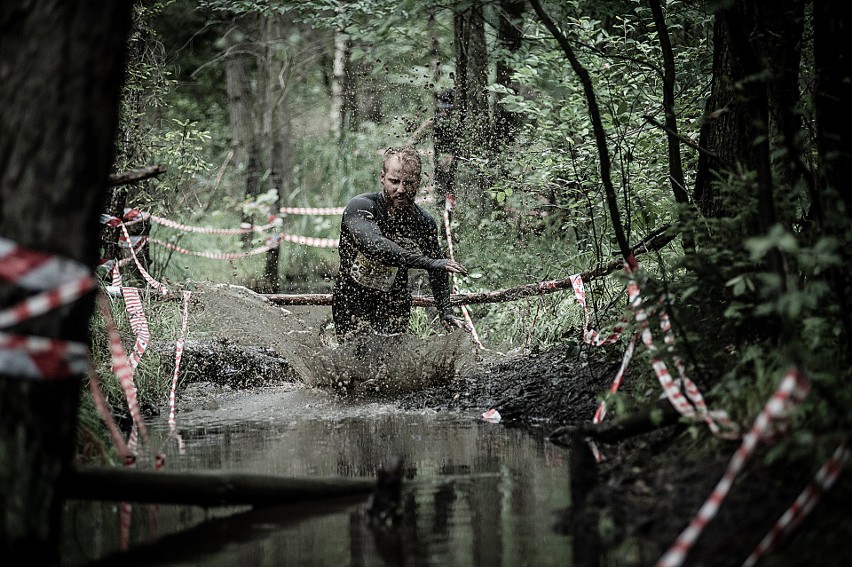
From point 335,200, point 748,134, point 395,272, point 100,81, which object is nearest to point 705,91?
point 748,134

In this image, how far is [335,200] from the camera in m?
22.8

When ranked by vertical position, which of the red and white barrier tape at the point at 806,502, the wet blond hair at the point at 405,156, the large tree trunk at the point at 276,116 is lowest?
the red and white barrier tape at the point at 806,502

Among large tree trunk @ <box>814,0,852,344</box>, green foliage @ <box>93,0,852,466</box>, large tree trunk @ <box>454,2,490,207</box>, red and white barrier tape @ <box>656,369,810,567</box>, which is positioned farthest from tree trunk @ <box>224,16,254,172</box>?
red and white barrier tape @ <box>656,369,810,567</box>

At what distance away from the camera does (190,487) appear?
4648 millimetres

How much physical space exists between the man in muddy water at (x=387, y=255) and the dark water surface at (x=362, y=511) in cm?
197

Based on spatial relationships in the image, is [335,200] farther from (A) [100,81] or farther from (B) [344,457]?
(A) [100,81]

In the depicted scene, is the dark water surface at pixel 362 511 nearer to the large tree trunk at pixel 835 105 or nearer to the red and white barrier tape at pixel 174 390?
the red and white barrier tape at pixel 174 390

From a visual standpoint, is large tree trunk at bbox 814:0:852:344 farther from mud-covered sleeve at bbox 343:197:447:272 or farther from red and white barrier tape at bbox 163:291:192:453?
mud-covered sleeve at bbox 343:197:447:272

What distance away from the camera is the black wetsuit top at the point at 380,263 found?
985cm

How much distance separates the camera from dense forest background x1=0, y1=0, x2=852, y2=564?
159 inches

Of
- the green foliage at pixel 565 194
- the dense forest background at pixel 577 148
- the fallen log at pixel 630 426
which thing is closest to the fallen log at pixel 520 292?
the dense forest background at pixel 577 148

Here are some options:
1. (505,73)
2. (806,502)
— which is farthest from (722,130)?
(505,73)

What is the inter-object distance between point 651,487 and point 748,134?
261 centimetres

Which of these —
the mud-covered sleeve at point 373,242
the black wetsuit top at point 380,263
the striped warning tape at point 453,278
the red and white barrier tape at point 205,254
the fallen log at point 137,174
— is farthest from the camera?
the red and white barrier tape at point 205,254
